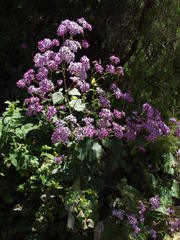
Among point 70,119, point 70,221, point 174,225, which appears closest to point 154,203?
point 174,225

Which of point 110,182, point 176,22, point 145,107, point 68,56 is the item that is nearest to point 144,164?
point 110,182

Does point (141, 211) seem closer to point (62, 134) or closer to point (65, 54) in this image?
point (62, 134)

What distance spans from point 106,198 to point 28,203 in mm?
706

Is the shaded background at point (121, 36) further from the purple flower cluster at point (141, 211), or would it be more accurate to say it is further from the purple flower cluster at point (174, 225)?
the purple flower cluster at point (141, 211)

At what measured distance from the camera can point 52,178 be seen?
124 inches

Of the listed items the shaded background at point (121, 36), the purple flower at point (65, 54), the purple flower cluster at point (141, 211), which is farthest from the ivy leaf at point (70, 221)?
the shaded background at point (121, 36)

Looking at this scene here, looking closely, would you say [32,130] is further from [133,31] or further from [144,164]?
[133,31]

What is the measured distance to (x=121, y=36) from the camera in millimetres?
5121

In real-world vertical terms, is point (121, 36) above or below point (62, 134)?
above

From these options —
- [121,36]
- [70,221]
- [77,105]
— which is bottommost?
[70,221]

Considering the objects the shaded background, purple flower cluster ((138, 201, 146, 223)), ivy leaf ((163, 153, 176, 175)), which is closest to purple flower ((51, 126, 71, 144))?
purple flower cluster ((138, 201, 146, 223))

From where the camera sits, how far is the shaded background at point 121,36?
192 inches

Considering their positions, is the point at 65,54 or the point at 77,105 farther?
the point at 77,105

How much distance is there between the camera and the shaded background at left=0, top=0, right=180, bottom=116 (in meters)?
4.87
